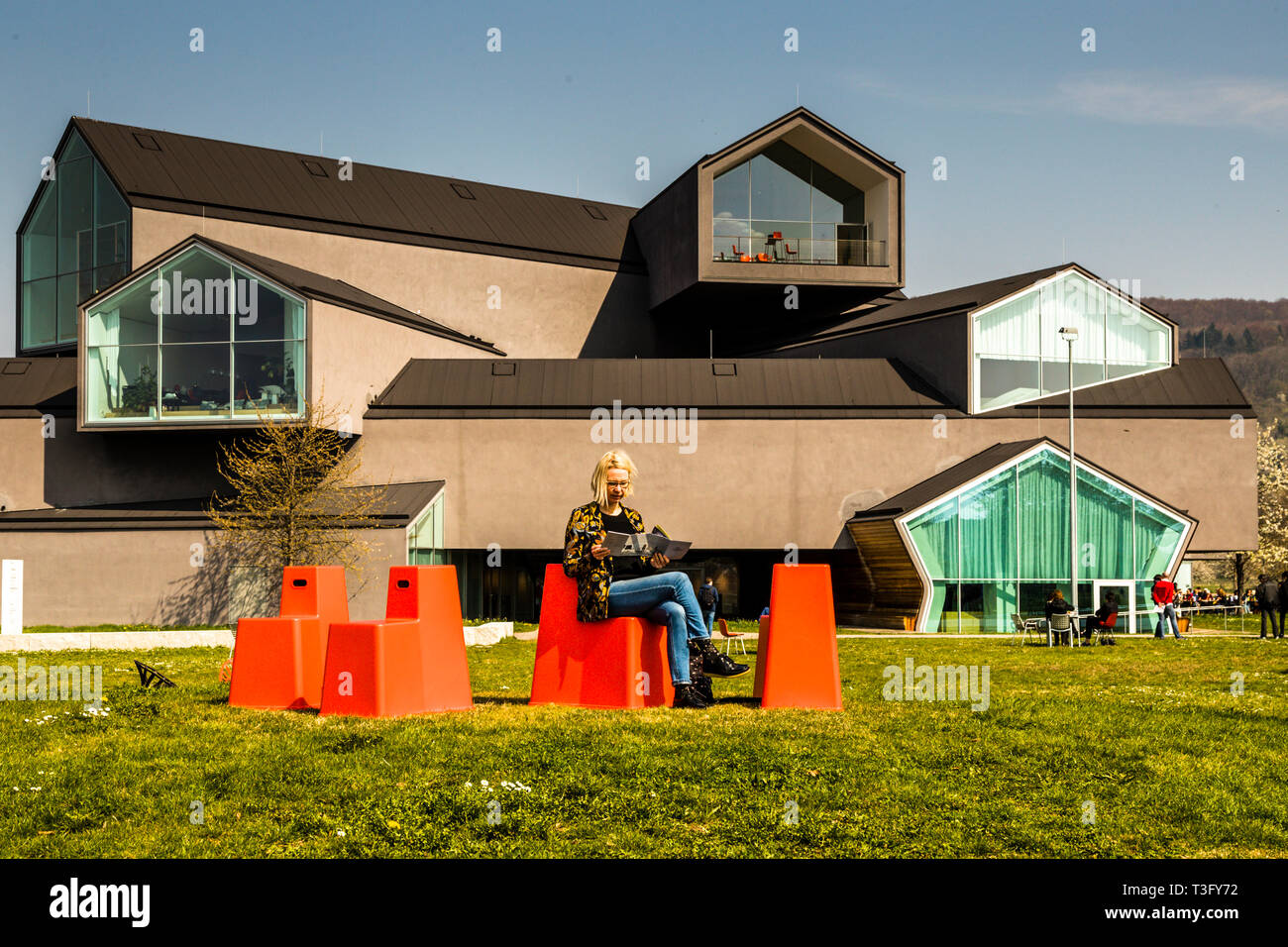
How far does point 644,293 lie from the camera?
46312mm

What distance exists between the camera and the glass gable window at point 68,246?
123 feet

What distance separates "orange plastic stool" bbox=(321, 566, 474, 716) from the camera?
9312 millimetres

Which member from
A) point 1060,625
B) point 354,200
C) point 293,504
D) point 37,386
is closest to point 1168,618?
point 1060,625

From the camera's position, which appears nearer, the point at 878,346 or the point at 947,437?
the point at 947,437

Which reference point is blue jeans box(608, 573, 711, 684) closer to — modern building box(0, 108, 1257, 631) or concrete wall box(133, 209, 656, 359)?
modern building box(0, 108, 1257, 631)

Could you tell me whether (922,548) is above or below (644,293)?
below

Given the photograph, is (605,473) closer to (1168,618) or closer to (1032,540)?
(1168,618)

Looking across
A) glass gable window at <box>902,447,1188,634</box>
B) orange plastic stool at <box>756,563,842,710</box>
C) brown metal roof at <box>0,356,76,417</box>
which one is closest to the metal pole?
glass gable window at <box>902,447,1188,634</box>

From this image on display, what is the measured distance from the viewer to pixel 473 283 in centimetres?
4275

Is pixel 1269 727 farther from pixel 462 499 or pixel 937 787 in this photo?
pixel 462 499

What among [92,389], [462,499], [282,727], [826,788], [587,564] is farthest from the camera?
[462,499]

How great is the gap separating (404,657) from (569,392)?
2687cm
